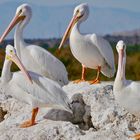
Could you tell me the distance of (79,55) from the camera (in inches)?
430

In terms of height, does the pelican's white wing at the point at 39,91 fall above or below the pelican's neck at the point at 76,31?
below

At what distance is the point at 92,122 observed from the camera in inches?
342

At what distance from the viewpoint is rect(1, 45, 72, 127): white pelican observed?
8.88 metres

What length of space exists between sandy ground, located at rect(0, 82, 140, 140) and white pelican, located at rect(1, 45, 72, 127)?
0.24m

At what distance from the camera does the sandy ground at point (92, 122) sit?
798cm

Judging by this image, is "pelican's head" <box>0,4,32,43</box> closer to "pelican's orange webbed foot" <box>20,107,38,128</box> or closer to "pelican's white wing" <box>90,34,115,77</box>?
"pelican's white wing" <box>90,34,115,77</box>

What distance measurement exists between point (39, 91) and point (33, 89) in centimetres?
10

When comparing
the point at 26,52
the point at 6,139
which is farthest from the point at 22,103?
the point at 6,139

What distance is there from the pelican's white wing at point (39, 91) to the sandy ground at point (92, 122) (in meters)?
0.26

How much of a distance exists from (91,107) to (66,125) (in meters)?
0.76

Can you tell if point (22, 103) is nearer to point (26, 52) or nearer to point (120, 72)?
point (26, 52)

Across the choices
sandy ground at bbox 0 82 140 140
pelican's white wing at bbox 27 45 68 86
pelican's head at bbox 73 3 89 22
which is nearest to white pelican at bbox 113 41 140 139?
sandy ground at bbox 0 82 140 140

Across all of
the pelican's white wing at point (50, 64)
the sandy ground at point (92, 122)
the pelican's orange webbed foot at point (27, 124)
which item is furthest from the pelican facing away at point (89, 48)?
the pelican's orange webbed foot at point (27, 124)

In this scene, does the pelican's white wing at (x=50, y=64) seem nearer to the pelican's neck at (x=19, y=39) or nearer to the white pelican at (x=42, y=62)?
the white pelican at (x=42, y=62)
